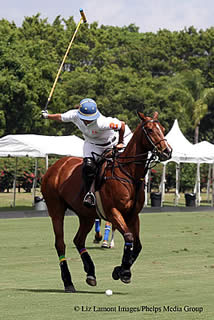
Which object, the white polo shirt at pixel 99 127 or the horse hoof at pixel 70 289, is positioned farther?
the white polo shirt at pixel 99 127

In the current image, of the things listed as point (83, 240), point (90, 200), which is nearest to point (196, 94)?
point (83, 240)

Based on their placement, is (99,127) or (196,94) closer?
(99,127)

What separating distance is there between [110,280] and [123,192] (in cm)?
176

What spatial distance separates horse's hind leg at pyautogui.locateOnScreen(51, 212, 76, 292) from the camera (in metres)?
10.2

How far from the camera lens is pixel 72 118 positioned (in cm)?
1084

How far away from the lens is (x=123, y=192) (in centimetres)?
A: 1016

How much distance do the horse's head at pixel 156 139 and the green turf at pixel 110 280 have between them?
1.78 m

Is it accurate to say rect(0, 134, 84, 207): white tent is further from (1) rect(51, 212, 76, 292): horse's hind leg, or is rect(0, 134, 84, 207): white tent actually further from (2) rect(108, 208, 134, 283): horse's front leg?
(2) rect(108, 208, 134, 283): horse's front leg

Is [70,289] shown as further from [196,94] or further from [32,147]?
[196,94]

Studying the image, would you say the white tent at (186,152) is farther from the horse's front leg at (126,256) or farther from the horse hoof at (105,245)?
the horse's front leg at (126,256)

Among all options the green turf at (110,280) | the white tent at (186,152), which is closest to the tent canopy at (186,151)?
the white tent at (186,152)

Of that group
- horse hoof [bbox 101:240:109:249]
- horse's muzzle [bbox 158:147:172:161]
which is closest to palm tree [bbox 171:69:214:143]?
horse hoof [bbox 101:240:109:249]

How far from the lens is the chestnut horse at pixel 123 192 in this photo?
32.7 ft

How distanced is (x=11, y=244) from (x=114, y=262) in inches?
180
